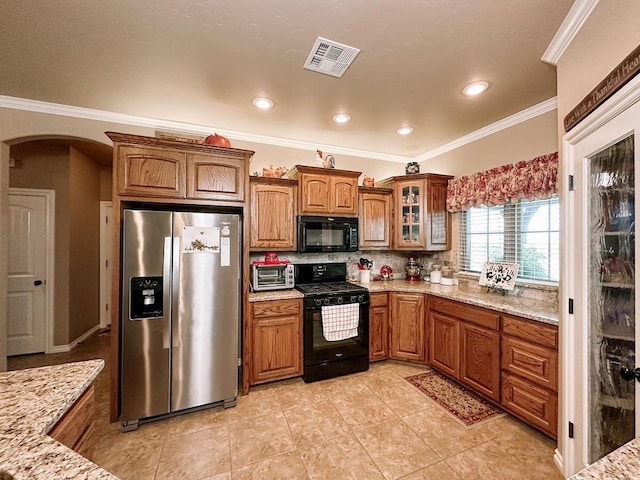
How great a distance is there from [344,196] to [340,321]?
57.6 inches

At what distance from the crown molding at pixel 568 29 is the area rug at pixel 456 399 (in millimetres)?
2699

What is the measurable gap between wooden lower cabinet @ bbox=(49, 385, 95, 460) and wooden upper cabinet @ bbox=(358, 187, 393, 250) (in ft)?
9.29

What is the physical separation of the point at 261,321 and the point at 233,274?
584mm

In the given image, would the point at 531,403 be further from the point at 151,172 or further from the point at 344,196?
the point at 151,172

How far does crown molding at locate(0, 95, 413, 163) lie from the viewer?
2.49 meters

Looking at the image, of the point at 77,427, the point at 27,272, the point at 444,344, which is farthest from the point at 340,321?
the point at 27,272

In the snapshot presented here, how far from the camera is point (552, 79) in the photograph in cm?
211

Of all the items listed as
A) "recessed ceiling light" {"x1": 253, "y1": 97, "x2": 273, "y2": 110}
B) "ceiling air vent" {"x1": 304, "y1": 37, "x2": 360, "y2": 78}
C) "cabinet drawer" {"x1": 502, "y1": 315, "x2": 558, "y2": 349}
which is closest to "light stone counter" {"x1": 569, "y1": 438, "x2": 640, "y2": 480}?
"cabinet drawer" {"x1": 502, "y1": 315, "x2": 558, "y2": 349}

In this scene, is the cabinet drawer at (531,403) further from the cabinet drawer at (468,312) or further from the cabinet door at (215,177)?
the cabinet door at (215,177)

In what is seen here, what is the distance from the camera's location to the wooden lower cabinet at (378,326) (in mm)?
3080

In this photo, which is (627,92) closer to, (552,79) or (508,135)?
(552,79)

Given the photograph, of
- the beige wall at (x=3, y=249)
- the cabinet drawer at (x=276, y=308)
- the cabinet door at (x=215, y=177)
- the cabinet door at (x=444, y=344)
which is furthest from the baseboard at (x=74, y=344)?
the cabinet door at (x=444, y=344)

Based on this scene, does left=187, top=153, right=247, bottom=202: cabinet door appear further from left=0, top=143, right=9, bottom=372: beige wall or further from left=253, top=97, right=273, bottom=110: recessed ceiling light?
left=0, top=143, right=9, bottom=372: beige wall

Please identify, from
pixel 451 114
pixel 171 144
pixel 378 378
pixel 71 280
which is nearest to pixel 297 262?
pixel 378 378
